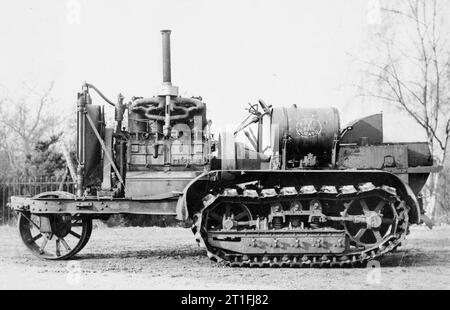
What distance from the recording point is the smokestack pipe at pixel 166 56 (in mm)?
12445

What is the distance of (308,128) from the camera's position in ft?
39.5

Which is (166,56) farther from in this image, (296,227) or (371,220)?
(371,220)

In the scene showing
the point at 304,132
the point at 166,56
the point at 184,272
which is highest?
the point at 166,56

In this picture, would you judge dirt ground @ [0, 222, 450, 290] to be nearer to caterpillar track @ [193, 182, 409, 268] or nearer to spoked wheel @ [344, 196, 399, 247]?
caterpillar track @ [193, 182, 409, 268]

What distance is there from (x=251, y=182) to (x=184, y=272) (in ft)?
6.74

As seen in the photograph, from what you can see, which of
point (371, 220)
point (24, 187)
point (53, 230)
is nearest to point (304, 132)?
point (371, 220)

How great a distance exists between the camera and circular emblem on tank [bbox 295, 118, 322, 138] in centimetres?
1201

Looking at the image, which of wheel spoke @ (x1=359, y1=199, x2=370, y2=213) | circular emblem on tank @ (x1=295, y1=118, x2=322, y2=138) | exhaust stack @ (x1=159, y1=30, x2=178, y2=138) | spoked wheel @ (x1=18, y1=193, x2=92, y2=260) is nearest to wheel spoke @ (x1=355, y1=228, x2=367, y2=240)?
wheel spoke @ (x1=359, y1=199, x2=370, y2=213)

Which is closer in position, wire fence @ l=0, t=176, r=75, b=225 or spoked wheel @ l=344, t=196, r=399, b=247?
spoked wheel @ l=344, t=196, r=399, b=247

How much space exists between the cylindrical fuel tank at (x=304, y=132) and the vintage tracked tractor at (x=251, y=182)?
0.02 m

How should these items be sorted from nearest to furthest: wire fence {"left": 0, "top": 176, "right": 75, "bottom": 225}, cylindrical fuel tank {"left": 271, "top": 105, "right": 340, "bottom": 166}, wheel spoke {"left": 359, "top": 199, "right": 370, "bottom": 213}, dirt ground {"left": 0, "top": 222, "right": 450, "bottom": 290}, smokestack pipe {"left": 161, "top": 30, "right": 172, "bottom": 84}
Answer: dirt ground {"left": 0, "top": 222, "right": 450, "bottom": 290}
wheel spoke {"left": 359, "top": 199, "right": 370, "bottom": 213}
cylindrical fuel tank {"left": 271, "top": 105, "right": 340, "bottom": 166}
smokestack pipe {"left": 161, "top": 30, "right": 172, "bottom": 84}
wire fence {"left": 0, "top": 176, "right": 75, "bottom": 225}

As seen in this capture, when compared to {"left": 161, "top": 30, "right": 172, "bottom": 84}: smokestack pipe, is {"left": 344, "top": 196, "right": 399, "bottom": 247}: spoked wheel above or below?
below
